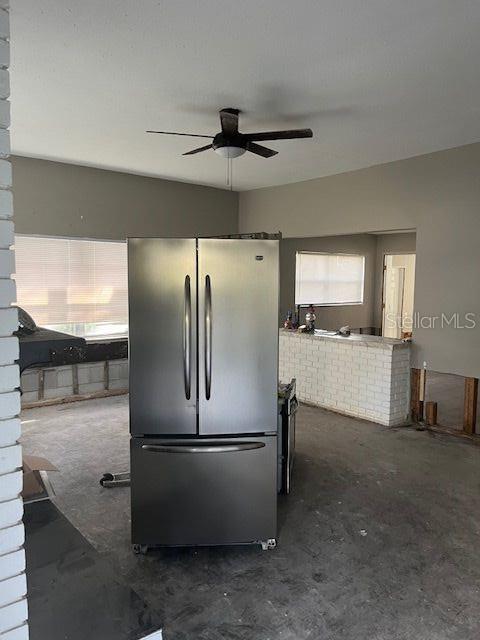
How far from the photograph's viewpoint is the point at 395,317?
29.4ft

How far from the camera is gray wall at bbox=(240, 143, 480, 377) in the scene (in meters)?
4.61

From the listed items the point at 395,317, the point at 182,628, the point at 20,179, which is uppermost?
the point at 20,179

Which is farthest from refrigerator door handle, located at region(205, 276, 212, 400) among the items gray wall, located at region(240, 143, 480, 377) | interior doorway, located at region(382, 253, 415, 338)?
interior doorway, located at region(382, 253, 415, 338)

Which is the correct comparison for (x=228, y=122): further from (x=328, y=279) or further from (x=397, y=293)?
(x=397, y=293)

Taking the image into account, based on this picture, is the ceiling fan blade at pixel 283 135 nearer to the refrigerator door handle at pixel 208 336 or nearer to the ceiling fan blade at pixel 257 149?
the ceiling fan blade at pixel 257 149

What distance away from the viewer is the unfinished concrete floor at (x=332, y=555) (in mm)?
2193

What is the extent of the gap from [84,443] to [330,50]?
3.86 metres

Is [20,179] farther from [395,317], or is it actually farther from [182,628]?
[395,317]

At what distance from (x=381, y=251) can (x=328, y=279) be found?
1449 mm

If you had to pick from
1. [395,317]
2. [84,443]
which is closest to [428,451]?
[84,443]

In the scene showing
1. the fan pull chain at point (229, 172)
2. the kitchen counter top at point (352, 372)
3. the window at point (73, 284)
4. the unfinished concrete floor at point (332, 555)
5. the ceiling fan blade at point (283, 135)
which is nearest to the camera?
the unfinished concrete floor at point (332, 555)

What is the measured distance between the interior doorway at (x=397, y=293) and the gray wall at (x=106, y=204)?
3.63 metres

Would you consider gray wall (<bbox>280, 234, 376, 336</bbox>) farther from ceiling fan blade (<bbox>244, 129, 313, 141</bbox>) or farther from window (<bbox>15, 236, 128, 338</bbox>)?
ceiling fan blade (<bbox>244, 129, 313, 141</bbox>)

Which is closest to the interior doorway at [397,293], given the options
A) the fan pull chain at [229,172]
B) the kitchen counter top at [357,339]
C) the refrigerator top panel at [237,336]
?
the kitchen counter top at [357,339]
